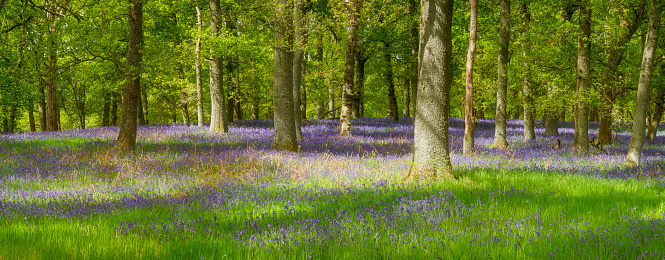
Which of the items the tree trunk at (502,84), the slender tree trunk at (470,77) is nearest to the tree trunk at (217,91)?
the slender tree trunk at (470,77)

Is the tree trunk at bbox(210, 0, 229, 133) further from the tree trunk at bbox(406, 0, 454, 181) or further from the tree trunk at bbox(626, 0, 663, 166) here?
the tree trunk at bbox(626, 0, 663, 166)

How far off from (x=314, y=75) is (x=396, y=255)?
18603mm

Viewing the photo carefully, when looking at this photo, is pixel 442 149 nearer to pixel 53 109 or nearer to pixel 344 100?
pixel 344 100

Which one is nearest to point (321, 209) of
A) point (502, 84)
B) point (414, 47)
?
point (502, 84)

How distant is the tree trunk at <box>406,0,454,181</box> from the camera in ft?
23.1

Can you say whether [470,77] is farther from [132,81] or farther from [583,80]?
[132,81]

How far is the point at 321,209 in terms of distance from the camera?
5.53 metres

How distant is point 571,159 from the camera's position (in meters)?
10.5

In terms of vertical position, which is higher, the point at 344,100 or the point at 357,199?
the point at 344,100

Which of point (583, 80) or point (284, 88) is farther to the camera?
point (284, 88)

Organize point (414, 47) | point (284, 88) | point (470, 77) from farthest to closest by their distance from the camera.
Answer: point (414, 47) < point (284, 88) < point (470, 77)

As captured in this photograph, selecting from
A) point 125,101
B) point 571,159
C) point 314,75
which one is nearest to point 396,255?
point 571,159

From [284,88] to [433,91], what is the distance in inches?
224

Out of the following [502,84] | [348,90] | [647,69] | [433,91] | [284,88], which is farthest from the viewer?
[348,90]
